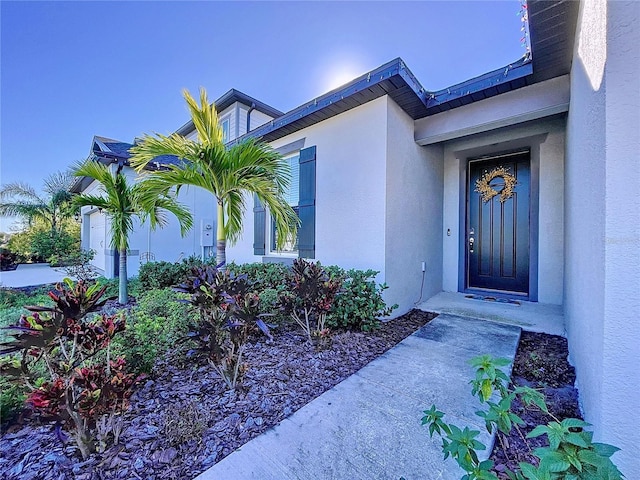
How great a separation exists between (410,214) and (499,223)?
2.12 metres

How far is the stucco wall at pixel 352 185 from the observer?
413 centimetres

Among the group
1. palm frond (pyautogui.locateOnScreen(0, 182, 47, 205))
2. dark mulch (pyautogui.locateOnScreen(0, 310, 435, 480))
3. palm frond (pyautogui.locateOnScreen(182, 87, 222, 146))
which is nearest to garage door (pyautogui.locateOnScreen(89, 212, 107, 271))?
palm frond (pyautogui.locateOnScreen(0, 182, 47, 205))

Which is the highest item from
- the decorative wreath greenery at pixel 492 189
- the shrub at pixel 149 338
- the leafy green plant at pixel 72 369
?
the decorative wreath greenery at pixel 492 189

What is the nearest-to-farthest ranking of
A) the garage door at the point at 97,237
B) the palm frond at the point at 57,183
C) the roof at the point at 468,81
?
the roof at the point at 468,81, the garage door at the point at 97,237, the palm frond at the point at 57,183

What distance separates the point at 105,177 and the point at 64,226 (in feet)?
38.0

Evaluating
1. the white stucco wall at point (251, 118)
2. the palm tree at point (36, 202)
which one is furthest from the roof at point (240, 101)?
the palm tree at point (36, 202)

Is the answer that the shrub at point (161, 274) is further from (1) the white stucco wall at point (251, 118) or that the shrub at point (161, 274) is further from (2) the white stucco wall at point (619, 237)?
(2) the white stucco wall at point (619, 237)

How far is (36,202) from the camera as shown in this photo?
13.0m

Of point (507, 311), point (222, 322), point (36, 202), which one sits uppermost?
point (36, 202)

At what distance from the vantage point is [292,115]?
16.4 feet

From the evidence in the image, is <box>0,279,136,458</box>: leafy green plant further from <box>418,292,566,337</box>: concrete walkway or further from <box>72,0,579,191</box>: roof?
<box>418,292,566,337</box>: concrete walkway

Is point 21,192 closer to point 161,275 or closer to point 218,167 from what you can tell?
point 161,275

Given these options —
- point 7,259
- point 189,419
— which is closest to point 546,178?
point 189,419

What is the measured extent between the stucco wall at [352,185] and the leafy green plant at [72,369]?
3269 mm
